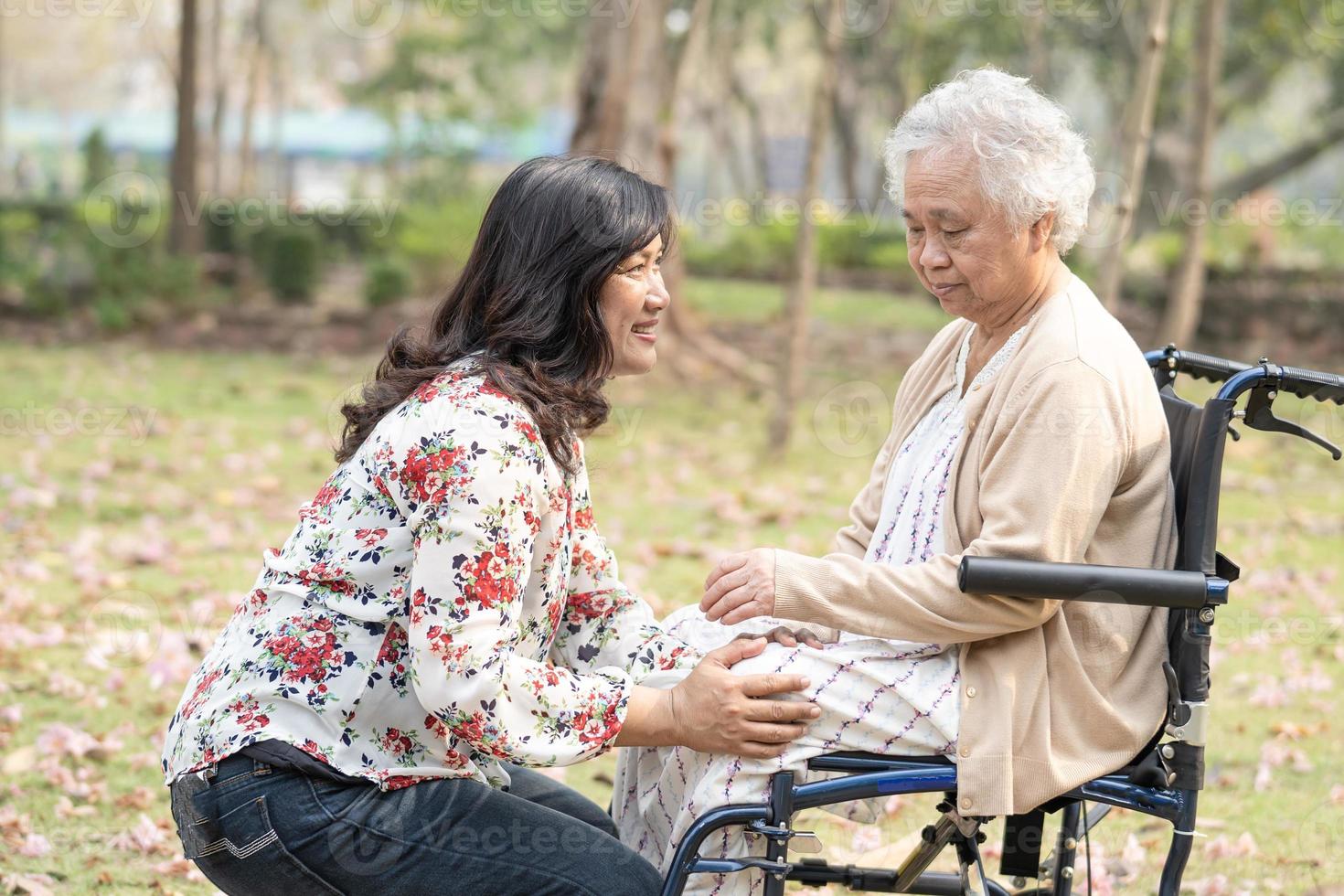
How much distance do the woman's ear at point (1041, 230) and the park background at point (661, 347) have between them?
74 centimetres

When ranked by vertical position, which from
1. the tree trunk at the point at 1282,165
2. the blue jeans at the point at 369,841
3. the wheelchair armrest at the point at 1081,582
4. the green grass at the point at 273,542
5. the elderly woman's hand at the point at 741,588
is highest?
the tree trunk at the point at 1282,165

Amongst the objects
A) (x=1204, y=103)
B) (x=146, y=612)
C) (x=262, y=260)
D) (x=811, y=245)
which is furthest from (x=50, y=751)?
(x=262, y=260)

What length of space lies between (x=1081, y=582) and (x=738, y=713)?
0.57m

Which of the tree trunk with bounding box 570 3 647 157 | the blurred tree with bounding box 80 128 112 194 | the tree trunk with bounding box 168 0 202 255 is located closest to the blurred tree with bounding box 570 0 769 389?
the tree trunk with bounding box 570 3 647 157

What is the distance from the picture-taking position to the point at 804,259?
8.11m

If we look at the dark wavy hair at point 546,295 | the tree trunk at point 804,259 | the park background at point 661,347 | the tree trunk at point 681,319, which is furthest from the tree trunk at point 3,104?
the dark wavy hair at point 546,295

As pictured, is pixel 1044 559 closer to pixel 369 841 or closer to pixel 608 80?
pixel 369 841

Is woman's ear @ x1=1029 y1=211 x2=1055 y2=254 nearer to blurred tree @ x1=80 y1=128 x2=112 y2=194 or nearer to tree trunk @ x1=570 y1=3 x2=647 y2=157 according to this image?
tree trunk @ x1=570 y1=3 x2=647 y2=157

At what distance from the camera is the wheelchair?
2098mm

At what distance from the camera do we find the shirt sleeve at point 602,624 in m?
2.58

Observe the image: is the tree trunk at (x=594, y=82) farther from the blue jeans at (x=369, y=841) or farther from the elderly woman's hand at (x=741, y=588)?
the blue jeans at (x=369, y=841)

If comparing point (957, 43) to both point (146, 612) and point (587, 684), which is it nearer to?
point (146, 612)

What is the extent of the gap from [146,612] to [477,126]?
69.0 ft

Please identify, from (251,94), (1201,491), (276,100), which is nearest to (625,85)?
(1201,491)
